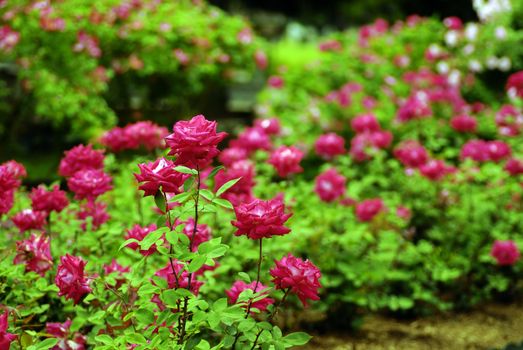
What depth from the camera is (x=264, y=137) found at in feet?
11.4

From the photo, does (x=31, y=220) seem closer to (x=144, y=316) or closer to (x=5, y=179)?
(x=5, y=179)

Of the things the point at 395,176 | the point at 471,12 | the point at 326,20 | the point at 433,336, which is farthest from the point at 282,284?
the point at 326,20

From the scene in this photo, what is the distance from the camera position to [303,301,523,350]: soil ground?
11.3 ft

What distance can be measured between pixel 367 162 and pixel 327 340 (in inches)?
79.1

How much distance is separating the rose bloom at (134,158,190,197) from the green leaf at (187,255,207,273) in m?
0.19

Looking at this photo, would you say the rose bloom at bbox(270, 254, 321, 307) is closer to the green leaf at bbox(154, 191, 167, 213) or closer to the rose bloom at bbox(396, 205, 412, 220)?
the green leaf at bbox(154, 191, 167, 213)

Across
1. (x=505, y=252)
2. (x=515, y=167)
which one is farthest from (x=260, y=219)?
(x=515, y=167)

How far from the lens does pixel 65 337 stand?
2305mm

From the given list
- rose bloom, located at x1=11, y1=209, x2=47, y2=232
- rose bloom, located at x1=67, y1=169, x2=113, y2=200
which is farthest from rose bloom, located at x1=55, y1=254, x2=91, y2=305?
rose bloom, located at x1=11, y1=209, x2=47, y2=232

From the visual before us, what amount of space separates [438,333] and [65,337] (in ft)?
7.05

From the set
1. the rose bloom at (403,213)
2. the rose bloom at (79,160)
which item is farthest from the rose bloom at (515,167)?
the rose bloom at (79,160)

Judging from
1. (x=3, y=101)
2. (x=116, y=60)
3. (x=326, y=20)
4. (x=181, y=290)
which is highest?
(x=181, y=290)

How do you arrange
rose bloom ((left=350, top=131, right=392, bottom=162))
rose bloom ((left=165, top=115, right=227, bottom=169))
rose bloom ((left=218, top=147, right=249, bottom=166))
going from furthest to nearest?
rose bloom ((left=350, top=131, right=392, bottom=162)), rose bloom ((left=218, top=147, right=249, bottom=166)), rose bloom ((left=165, top=115, right=227, bottom=169))

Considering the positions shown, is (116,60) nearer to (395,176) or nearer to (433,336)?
(395,176)
